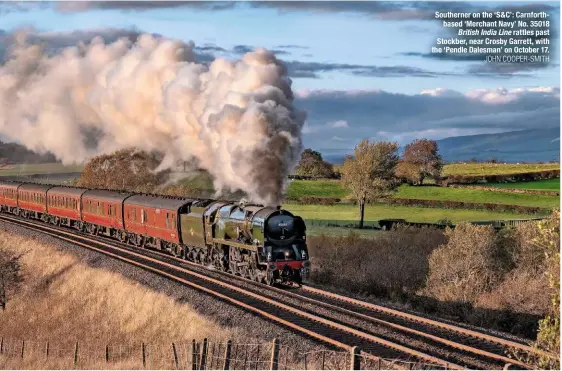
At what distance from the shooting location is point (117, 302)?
101ft

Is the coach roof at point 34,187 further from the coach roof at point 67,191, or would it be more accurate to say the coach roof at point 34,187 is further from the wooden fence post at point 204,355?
the wooden fence post at point 204,355

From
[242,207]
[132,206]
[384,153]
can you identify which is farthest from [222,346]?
[384,153]

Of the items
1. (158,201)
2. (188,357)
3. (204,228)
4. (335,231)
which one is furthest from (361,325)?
(335,231)

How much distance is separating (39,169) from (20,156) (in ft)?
64.5

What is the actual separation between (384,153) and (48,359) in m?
45.7

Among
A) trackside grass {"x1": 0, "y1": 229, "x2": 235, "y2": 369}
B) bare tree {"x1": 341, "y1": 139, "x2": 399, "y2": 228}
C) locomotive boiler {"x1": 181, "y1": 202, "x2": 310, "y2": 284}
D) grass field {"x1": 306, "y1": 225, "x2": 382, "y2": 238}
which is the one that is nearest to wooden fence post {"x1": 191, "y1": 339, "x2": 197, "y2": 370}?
trackside grass {"x1": 0, "y1": 229, "x2": 235, "y2": 369}

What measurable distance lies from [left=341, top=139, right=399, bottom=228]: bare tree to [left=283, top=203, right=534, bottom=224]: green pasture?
5.73 ft

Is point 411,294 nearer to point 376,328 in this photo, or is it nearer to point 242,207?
point 242,207

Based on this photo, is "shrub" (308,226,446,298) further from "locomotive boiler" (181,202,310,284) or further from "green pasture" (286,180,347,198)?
"green pasture" (286,180,347,198)

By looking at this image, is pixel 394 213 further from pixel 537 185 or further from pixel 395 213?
pixel 537 185

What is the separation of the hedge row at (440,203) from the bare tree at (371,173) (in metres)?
3.40

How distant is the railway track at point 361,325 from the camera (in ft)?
61.6

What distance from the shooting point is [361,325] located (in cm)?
2220

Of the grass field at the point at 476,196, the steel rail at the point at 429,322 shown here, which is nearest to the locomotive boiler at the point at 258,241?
the steel rail at the point at 429,322
